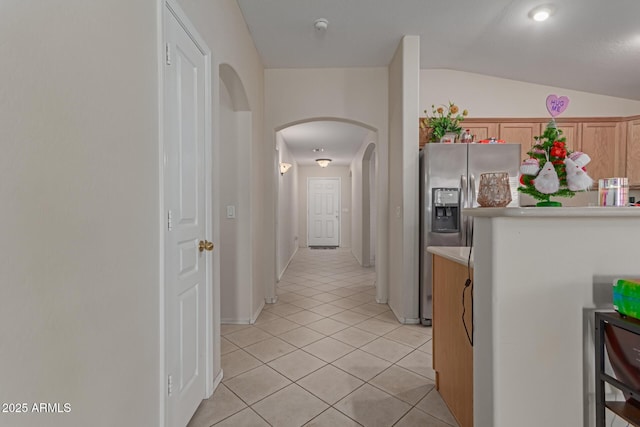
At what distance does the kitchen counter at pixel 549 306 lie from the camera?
1.11 metres

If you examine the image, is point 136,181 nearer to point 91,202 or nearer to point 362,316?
point 91,202

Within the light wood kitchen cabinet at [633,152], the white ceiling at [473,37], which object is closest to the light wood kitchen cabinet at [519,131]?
the white ceiling at [473,37]

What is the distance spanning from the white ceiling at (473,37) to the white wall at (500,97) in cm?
10

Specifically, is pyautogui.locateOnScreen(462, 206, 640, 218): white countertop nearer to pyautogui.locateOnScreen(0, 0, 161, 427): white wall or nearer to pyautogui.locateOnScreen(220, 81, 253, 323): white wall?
pyautogui.locateOnScreen(0, 0, 161, 427): white wall

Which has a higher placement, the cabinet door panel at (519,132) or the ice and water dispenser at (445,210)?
the cabinet door panel at (519,132)

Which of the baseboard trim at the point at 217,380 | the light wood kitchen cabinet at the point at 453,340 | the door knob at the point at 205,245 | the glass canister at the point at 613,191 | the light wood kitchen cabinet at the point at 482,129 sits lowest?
the baseboard trim at the point at 217,380

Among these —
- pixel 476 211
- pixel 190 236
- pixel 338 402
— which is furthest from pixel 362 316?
pixel 476 211

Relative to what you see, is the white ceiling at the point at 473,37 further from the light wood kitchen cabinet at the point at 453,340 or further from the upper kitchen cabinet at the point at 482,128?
the light wood kitchen cabinet at the point at 453,340

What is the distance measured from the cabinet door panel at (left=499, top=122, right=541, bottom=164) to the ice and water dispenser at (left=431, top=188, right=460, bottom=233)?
1.43 meters

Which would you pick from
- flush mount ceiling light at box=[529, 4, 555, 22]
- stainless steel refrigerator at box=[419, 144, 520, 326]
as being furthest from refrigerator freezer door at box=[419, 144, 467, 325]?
flush mount ceiling light at box=[529, 4, 555, 22]

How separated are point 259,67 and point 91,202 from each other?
10.1 feet

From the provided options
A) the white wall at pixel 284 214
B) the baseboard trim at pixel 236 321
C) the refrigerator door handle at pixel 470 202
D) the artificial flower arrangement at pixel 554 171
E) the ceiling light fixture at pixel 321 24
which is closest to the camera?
the artificial flower arrangement at pixel 554 171

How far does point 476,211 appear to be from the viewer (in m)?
1.17

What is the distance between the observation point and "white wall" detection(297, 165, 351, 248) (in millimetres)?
9914
